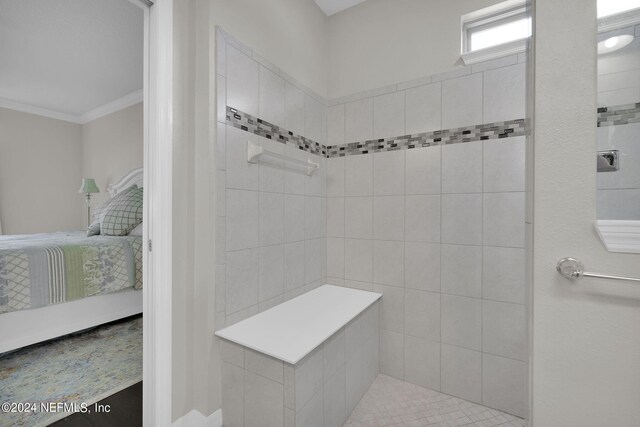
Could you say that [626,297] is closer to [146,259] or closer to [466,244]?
[466,244]

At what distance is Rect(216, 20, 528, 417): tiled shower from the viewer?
1.54 m

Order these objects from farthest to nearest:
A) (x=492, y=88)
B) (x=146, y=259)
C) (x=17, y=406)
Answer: (x=492, y=88) → (x=17, y=406) → (x=146, y=259)

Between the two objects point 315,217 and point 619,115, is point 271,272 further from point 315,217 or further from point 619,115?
point 619,115

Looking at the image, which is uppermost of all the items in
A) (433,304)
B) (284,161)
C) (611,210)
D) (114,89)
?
(114,89)

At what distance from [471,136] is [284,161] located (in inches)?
46.2

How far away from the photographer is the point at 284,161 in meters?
1.80

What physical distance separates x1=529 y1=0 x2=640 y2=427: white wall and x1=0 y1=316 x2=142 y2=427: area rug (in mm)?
2195

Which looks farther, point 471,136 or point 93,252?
point 93,252

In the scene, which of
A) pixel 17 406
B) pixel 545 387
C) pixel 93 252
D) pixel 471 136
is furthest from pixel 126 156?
pixel 545 387

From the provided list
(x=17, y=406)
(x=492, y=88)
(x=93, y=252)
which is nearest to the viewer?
(x=17, y=406)

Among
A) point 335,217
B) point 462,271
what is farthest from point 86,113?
point 462,271

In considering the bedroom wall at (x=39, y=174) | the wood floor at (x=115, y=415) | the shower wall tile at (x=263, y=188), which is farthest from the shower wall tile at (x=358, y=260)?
the bedroom wall at (x=39, y=174)

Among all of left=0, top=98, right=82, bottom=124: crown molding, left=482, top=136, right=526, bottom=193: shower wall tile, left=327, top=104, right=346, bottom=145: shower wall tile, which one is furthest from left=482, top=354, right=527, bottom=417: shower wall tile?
left=0, top=98, right=82, bottom=124: crown molding

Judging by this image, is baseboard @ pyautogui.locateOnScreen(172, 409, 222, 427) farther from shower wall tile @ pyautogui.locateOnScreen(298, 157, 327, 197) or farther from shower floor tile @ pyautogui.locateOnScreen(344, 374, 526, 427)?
shower wall tile @ pyautogui.locateOnScreen(298, 157, 327, 197)
